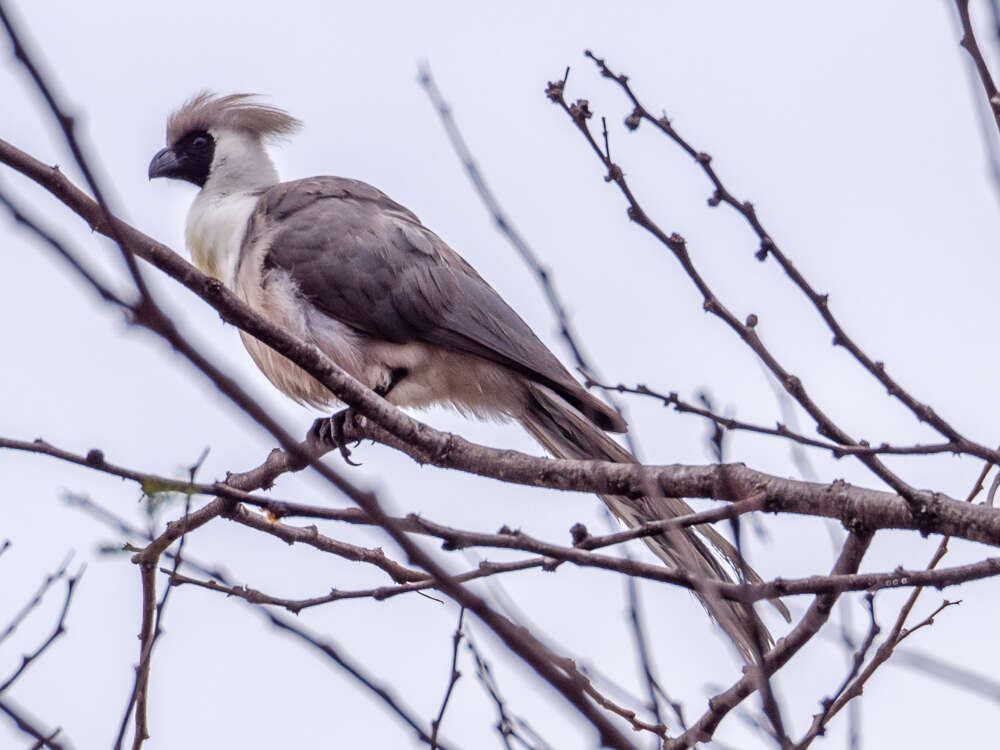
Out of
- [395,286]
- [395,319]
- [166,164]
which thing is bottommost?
[395,319]

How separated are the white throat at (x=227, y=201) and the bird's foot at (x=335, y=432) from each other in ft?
3.28

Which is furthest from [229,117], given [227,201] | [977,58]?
[977,58]

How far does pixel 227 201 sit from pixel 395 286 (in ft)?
4.50

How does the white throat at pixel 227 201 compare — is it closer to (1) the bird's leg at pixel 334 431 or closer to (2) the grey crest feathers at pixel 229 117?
(2) the grey crest feathers at pixel 229 117

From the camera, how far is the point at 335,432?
4812 millimetres

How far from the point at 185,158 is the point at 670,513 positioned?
12.9 ft

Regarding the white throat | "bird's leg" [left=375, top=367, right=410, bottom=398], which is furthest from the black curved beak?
"bird's leg" [left=375, top=367, right=410, bottom=398]

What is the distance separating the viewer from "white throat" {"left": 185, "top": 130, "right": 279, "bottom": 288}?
570 cm

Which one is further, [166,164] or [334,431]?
[166,164]

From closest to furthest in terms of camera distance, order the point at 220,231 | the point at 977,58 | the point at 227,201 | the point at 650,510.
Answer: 1. the point at 977,58
2. the point at 650,510
3. the point at 220,231
4. the point at 227,201

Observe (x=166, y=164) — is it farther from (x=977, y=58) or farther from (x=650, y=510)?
(x=977, y=58)

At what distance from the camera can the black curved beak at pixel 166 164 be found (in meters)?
6.45

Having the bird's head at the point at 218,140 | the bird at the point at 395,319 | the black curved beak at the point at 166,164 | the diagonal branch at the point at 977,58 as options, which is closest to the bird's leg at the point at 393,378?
the bird at the point at 395,319

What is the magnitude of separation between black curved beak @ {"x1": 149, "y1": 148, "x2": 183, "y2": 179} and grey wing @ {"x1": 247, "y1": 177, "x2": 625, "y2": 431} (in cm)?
121
